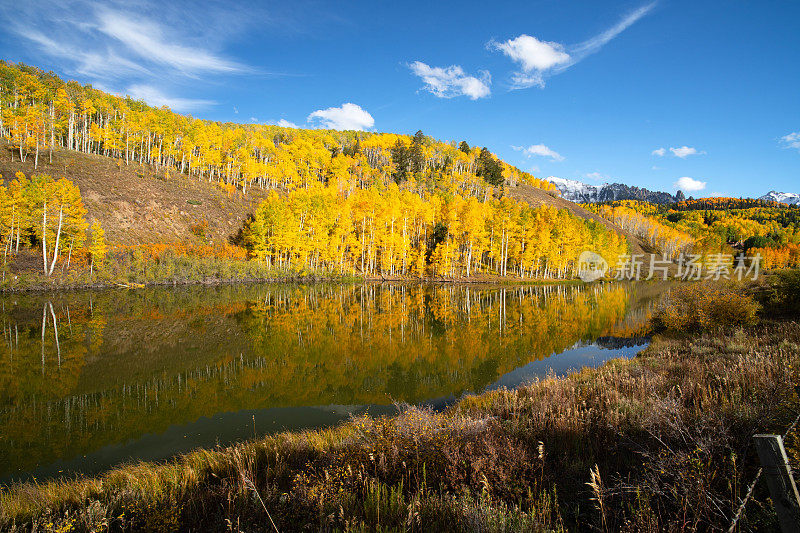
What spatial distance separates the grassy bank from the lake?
2091mm

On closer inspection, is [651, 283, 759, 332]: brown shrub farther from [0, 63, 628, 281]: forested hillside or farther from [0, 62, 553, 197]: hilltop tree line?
[0, 62, 553, 197]: hilltop tree line

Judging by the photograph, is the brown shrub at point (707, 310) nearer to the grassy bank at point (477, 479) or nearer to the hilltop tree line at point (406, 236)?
the grassy bank at point (477, 479)

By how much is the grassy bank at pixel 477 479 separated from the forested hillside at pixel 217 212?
43.9 m

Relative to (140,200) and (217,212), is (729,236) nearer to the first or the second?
(217,212)

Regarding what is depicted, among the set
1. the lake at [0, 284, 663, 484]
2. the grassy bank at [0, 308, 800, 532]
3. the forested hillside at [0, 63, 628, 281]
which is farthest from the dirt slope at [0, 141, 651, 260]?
the grassy bank at [0, 308, 800, 532]

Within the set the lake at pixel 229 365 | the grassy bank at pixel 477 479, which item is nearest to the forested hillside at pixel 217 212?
Answer: the lake at pixel 229 365

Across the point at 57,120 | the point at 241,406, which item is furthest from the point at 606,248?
the point at 57,120

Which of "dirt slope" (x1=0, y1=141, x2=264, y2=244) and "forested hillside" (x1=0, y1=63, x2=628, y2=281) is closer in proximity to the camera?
"forested hillside" (x1=0, y1=63, x2=628, y2=281)

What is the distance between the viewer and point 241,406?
33.2 feet

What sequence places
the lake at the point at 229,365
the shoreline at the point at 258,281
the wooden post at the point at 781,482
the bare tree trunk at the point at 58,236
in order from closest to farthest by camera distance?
the wooden post at the point at 781,482 < the lake at the point at 229,365 < the shoreline at the point at 258,281 < the bare tree trunk at the point at 58,236

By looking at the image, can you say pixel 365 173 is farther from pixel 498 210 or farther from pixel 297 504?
pixel 297 504

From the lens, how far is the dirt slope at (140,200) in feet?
156

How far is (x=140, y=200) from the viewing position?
53844 millimetres

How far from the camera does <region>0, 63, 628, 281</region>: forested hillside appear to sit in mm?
46125
